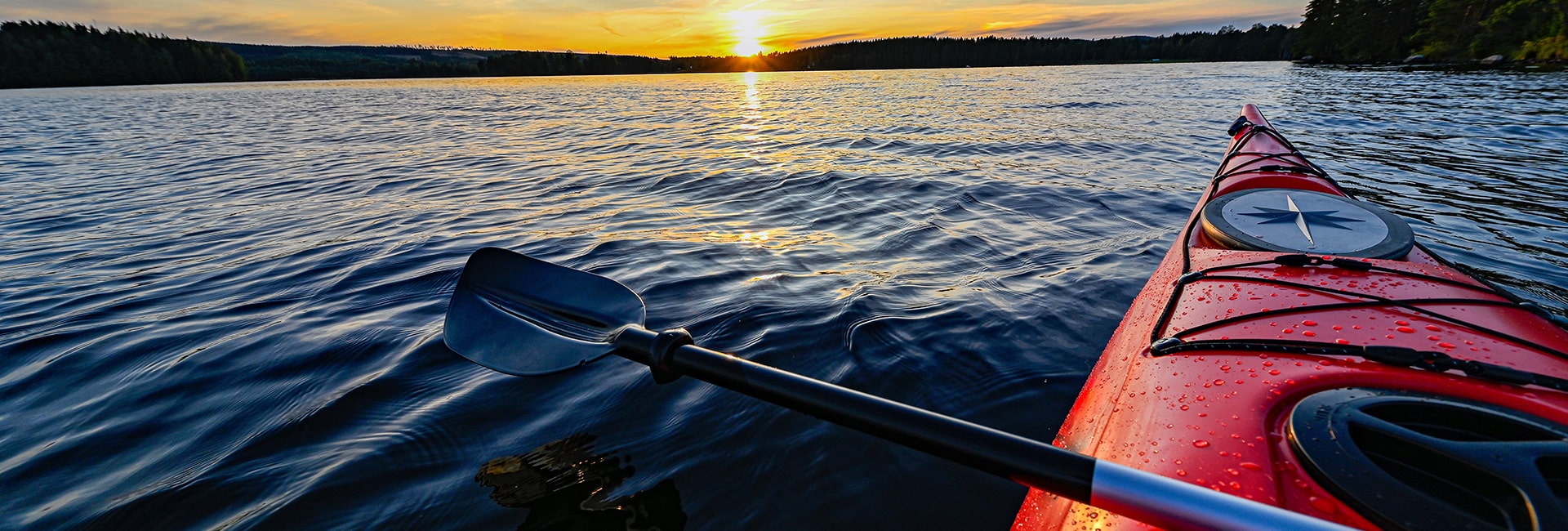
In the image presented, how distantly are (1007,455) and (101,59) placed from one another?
111915mm

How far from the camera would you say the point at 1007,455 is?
1258mm

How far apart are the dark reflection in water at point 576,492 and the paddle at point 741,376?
15.0 inches

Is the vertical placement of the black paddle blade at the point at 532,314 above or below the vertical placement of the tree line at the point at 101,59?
below

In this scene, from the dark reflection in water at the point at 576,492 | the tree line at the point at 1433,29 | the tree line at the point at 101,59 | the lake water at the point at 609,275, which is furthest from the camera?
the tree line at the point at 101,59

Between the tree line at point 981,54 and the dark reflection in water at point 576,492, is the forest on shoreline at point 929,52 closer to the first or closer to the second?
the tree line at point 981,54

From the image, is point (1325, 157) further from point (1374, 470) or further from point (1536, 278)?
point (1374, 470)

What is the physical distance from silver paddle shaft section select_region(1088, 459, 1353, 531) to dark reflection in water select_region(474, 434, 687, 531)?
1484mm

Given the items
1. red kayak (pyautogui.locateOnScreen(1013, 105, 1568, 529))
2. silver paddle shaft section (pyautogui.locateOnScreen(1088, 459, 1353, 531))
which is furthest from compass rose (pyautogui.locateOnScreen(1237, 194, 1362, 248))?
silver paddle shaft section (pyautogui.locateOnScreen(1088, 459, 1353, 531))

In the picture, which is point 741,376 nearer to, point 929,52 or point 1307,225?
point 1307,225

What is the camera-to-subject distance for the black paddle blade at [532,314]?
8.05 ft

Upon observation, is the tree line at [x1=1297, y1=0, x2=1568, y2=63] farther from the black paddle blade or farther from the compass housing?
the black paddle blade

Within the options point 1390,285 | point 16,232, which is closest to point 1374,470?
point 1390,285

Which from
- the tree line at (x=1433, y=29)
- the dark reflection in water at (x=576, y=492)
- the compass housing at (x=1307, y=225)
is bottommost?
the dark reflection in water at (x=576, y=492)

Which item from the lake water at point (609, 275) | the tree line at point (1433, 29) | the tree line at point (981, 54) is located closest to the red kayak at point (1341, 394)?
the lake water at point (609, 275)
